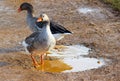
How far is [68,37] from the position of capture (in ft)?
36.2

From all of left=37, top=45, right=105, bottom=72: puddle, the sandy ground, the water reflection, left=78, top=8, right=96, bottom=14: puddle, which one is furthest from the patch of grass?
the water reflection

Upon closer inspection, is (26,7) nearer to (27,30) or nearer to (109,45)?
(27,30)

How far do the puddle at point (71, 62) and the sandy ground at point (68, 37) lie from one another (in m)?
0.25

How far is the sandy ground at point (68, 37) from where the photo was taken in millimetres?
8343

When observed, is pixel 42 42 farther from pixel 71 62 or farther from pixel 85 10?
pixel 85 10

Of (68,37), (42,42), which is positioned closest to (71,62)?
(42,42)

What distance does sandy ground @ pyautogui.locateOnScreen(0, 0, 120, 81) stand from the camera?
8.34 m

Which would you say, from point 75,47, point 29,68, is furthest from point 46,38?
point 75,47

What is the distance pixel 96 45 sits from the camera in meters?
10.2

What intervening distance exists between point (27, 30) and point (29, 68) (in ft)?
9.94

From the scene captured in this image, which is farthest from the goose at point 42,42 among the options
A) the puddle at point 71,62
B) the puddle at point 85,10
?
the puddle at point 85,10

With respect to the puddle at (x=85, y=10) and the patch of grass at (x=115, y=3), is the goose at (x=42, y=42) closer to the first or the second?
the puddle at (x=85, y=10)

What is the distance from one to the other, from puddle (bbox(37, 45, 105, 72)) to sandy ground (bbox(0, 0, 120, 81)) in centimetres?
25

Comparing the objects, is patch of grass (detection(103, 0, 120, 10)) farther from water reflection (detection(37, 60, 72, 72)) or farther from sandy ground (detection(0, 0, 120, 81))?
water reflection (detection(37, 60, 72, 72))
